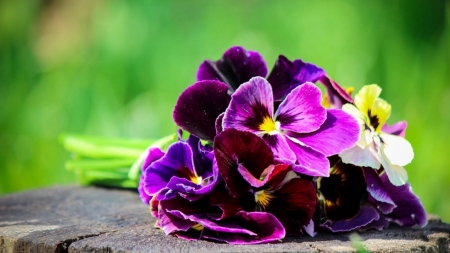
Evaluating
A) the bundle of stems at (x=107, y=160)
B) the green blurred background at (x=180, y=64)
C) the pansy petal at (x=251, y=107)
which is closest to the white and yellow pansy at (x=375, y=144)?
the pansy petal at (x=251, y=107)

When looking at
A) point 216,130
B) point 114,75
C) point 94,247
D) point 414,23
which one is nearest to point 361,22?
point 414,23

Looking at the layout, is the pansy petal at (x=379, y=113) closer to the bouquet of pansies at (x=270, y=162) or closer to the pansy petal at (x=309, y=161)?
the bouquet of pansies at (x=270, y=162)

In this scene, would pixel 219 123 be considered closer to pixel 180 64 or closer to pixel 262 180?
pixel 262 180

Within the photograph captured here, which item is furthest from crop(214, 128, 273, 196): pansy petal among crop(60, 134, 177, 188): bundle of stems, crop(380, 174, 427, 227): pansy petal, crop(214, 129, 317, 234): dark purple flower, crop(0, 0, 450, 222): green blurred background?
crop(0, 0, 450, 222): green blurred background

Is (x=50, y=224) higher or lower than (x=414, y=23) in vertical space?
lower

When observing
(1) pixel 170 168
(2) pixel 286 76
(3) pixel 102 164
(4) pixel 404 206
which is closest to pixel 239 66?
(2) pixel 286 76

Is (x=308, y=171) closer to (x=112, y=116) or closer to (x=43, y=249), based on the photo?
(x=43, y=249)
